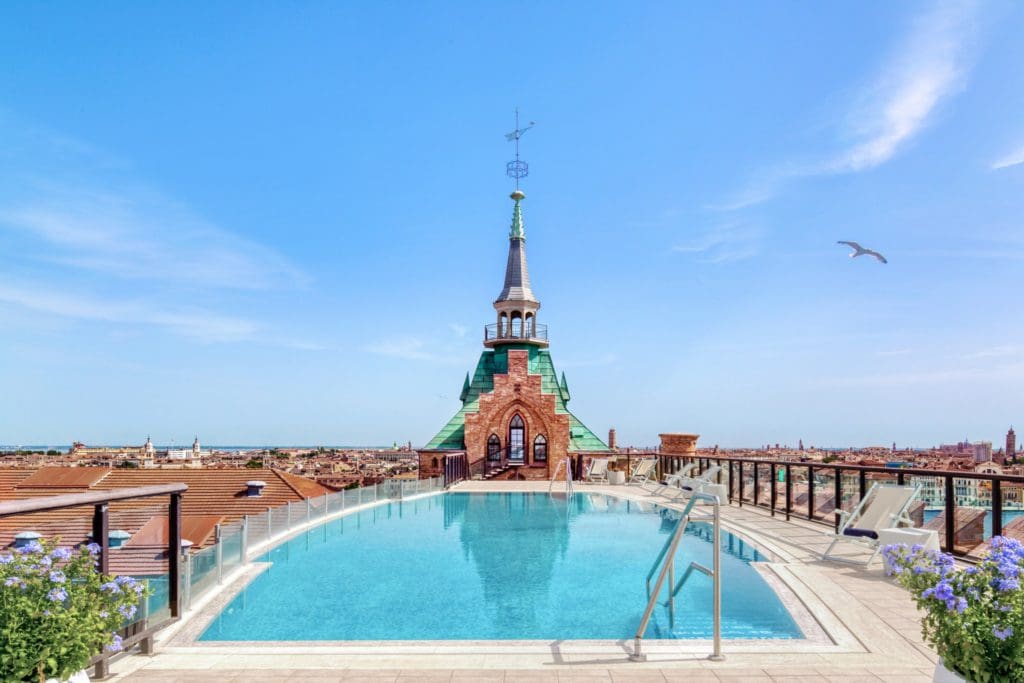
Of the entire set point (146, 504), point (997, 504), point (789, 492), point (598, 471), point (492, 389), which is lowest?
point (598, 471)

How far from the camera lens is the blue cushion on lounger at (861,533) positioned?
7477 millimetres

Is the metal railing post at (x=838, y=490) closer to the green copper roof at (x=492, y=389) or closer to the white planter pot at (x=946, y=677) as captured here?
the white planter pot at (x=946, y=677)

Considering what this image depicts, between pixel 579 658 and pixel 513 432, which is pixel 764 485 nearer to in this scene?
pixel 579 658

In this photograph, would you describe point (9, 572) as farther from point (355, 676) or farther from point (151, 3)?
point (151, 3)

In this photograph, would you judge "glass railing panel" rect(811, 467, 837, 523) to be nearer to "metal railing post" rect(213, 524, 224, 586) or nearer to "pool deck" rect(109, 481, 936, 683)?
"pool deck" rect(109, 481, 936, 683)

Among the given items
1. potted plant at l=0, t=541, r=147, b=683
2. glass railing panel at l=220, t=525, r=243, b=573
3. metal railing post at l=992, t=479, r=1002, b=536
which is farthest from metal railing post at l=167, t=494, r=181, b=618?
metal railing post at l=992, t=479, r=1002, b=536

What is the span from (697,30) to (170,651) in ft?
38.1

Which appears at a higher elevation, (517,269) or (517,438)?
(517,269)

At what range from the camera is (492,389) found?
83.8 feet

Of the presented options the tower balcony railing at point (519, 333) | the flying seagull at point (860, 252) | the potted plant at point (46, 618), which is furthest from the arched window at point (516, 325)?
the potted plant at point (46, 618)

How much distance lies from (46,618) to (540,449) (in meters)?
21.8

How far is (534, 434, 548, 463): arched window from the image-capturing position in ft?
80.1

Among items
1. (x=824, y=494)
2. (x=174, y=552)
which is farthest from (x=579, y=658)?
(x=824, y=494)

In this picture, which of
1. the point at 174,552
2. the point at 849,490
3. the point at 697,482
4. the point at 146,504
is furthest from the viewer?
the point at 697,482
